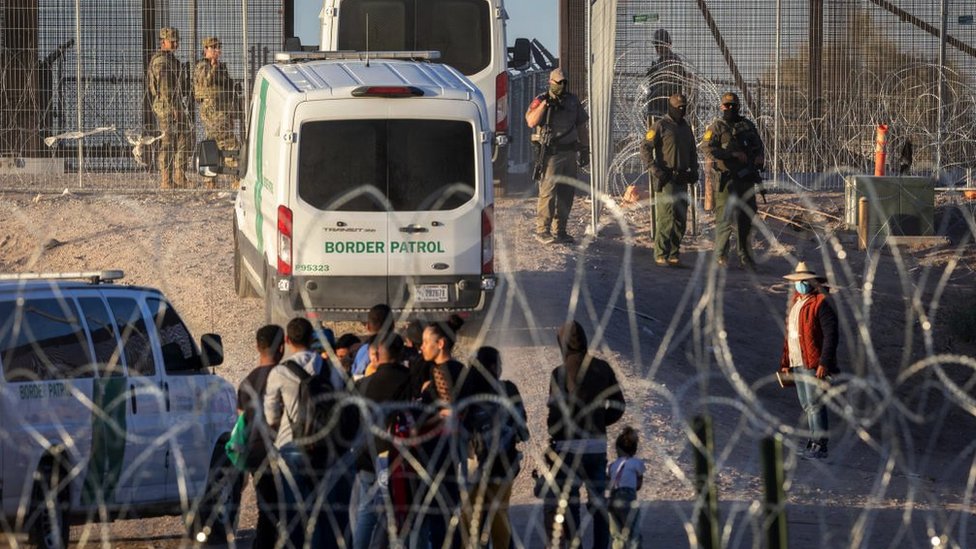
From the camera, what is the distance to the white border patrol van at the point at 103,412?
8977 millimetres

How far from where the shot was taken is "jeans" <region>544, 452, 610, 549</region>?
9.12 meters

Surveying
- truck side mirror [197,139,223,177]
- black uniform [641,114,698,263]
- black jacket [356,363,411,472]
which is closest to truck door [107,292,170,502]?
black jacket [356,363,411,472]

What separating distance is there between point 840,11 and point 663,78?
2851 millimetres

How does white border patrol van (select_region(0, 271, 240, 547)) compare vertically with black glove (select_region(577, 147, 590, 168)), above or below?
below

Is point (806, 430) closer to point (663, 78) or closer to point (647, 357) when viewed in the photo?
point (647, 357)

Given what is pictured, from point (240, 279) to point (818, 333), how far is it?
19.7 feet

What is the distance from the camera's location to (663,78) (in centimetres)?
2264

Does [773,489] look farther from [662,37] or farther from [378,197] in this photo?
[662,37]

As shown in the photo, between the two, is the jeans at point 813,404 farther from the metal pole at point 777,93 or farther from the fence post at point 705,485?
the metal pole at point 777,93

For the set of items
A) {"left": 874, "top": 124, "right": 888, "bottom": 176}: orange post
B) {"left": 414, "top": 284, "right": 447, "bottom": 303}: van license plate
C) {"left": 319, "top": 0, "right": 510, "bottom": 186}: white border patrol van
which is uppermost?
{"left": 319, "top": 0, "right": 510, "bottom": 186}: white border patrol van

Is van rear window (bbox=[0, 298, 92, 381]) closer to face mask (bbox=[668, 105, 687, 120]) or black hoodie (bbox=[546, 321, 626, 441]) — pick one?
black hoodie (bbox=[546, 321, 626, 441])

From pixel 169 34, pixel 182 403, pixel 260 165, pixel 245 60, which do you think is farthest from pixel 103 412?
pixel 245 60

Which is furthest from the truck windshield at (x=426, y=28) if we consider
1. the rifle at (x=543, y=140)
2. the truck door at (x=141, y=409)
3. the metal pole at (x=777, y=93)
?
the truck door at (x=141, y=409)

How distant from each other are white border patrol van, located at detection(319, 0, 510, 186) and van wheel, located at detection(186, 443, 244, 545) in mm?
9946
